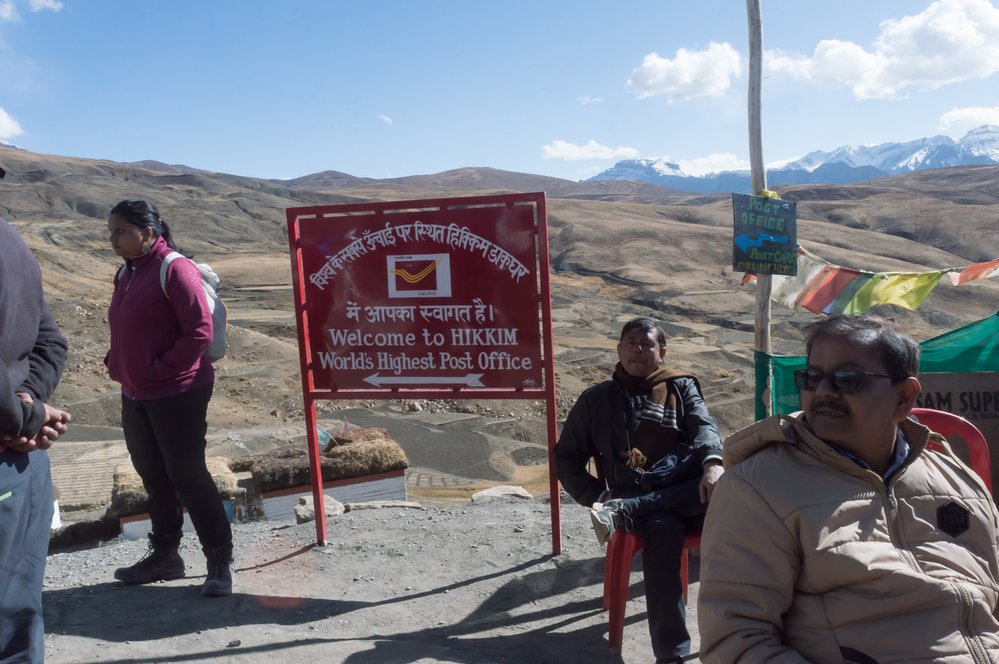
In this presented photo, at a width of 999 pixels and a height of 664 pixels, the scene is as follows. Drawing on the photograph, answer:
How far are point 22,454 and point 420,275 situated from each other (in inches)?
102

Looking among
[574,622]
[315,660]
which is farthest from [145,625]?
[574,622]

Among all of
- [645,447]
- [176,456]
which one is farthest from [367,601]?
[645,447]

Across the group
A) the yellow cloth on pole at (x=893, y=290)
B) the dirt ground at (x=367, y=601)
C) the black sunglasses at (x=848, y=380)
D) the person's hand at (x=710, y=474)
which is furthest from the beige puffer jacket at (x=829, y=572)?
the yellow cloth on pole at (x=893, y=290)

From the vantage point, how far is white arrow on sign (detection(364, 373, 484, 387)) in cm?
460

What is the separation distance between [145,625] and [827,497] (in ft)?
10.1

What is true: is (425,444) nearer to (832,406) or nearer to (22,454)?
(22,454)

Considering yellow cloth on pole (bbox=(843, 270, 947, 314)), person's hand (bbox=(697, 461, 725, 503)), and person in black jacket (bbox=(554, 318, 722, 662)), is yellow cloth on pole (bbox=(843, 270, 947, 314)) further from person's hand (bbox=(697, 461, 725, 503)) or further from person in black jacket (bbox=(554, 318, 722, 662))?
person's hand (bbox=(697, 461, 725, 503))

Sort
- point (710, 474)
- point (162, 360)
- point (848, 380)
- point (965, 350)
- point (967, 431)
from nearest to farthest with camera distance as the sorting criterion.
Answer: point (848, 380), point (967, 431), point (710, 474), point (162, 360), point (965, 350)

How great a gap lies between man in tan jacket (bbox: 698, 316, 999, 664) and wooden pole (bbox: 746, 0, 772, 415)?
368cm

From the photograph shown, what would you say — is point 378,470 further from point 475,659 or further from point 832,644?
point 832,644

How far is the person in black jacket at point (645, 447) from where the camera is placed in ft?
10.9

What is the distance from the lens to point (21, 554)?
7.17ft

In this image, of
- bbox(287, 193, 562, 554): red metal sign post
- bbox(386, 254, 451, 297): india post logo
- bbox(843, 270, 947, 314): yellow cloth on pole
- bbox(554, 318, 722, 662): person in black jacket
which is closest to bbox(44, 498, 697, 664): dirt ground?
bbox(287, 193, 562, 554): red metal sign post

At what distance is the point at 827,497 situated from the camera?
6.51 feet
